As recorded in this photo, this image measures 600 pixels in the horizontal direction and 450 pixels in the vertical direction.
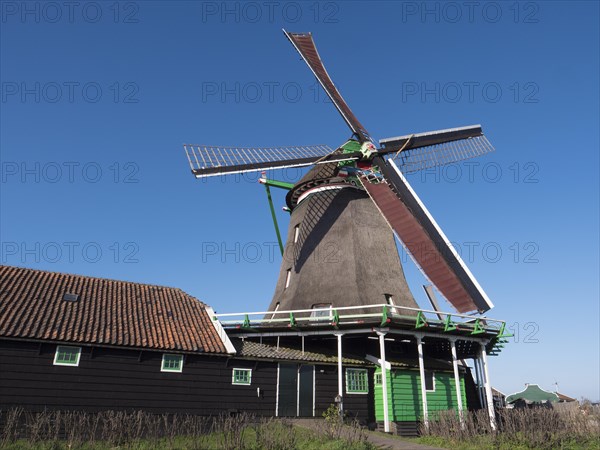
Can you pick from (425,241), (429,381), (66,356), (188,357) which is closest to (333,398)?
(429,381)

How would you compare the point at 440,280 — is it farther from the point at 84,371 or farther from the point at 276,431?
the point at 84,371

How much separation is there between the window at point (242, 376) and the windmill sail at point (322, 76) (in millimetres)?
14526

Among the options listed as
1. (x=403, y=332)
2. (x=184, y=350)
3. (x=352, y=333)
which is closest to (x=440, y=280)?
(x=403, y=332)

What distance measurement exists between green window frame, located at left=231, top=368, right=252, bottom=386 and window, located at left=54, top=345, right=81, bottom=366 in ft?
19.0

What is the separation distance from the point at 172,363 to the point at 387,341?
1046 cm

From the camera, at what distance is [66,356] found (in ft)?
51.5

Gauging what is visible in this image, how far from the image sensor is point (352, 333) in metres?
19.5

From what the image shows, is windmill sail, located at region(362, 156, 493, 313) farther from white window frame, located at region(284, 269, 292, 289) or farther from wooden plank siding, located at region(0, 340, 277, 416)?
wooden plank siding, located at region(0, 340, 277, 416)

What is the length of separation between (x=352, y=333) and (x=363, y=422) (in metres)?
3.79

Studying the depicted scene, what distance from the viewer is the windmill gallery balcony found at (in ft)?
61.6

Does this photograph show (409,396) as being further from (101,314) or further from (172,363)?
(101,314)

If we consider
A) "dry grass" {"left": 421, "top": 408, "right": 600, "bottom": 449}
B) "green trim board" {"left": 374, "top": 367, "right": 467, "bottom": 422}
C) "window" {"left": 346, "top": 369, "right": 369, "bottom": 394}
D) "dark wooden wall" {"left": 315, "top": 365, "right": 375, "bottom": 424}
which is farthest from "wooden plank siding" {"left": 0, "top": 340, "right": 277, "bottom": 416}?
"dry grass" {"left": 421, "top": 408, "right": 600, "bottom": 449}

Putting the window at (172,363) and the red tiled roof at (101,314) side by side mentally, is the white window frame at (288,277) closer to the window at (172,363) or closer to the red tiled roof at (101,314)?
the red tiled roof at (101,314)

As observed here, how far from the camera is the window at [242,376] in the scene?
18166mm
